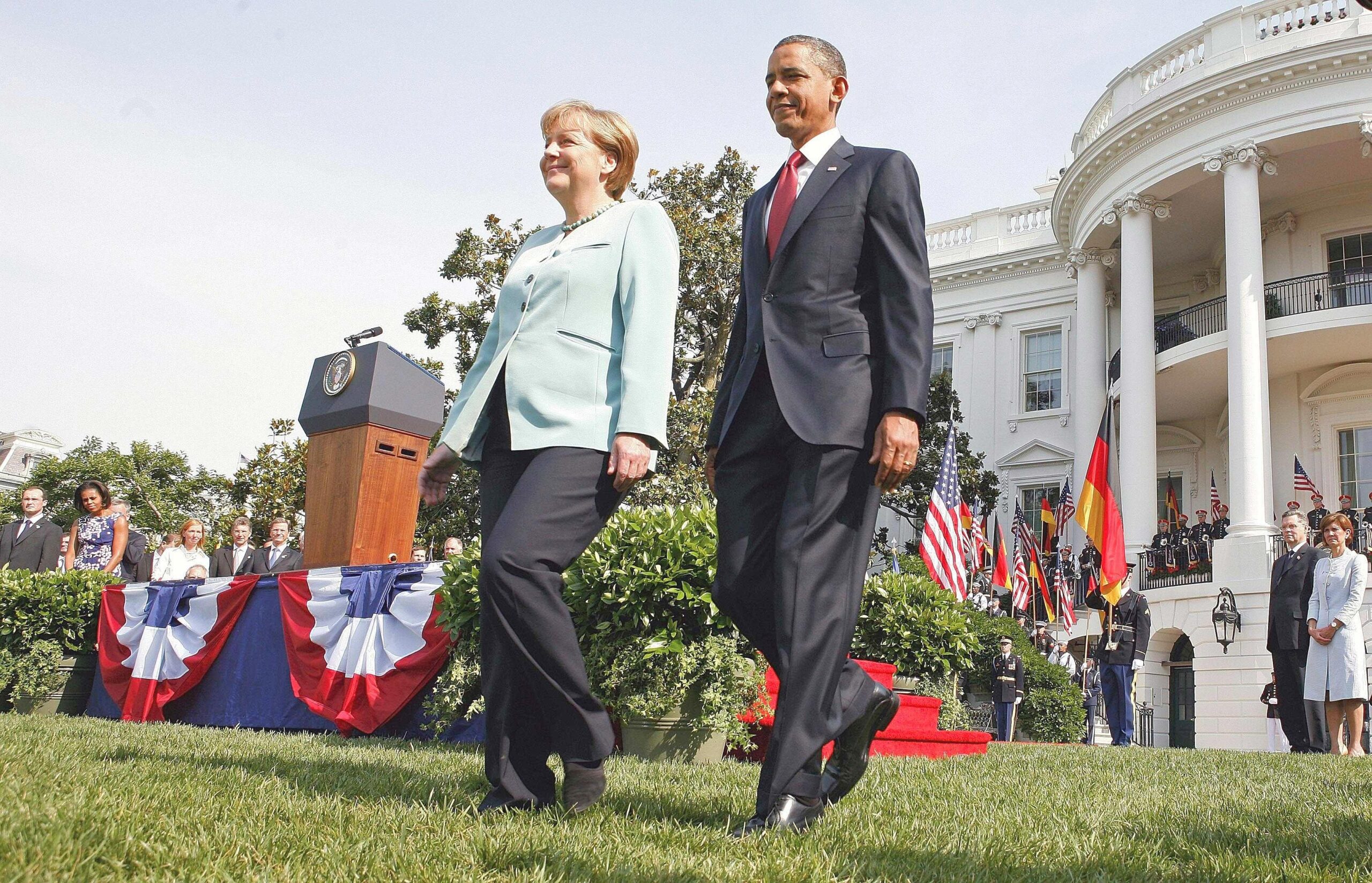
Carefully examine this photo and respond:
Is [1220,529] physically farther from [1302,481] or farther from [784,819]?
[784,819]

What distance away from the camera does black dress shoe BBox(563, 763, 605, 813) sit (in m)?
2.96

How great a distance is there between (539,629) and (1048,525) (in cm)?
2691

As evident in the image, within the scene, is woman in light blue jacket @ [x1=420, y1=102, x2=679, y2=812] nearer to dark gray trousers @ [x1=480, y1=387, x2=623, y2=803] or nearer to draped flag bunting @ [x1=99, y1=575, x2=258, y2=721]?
dark gray trousers @ [x1=480, y1=387, x2=623, y2=803]

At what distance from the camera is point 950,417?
A: 2772cm

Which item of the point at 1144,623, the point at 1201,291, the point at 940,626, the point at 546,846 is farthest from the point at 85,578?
the point at 1201,291

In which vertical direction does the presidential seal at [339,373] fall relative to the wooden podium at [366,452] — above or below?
above

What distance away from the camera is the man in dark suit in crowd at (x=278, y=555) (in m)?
10.0

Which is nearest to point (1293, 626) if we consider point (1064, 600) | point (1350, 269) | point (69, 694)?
point (69, 694)

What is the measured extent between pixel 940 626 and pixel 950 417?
2184cm

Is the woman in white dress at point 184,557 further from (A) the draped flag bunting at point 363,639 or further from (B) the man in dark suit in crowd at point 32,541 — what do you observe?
(A) the draped flag bunting at point 363,639

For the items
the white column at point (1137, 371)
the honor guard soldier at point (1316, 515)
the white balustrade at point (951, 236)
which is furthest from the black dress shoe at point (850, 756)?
the white balustrade at point (951, 236)

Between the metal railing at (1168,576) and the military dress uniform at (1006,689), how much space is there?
8357mm

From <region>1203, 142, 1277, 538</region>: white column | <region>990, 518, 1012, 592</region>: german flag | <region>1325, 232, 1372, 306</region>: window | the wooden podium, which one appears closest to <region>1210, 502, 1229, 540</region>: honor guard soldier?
<region>1203, 142, 1277, 538</region>: white column

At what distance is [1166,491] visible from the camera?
27.6 meters
